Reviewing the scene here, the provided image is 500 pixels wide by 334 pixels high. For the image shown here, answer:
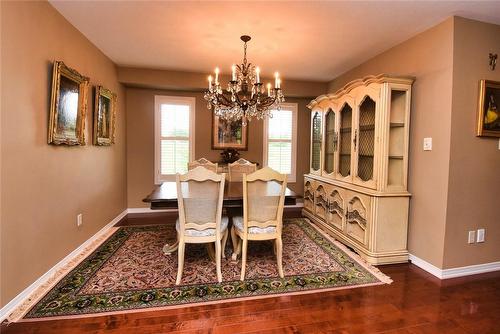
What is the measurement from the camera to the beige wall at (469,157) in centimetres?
243

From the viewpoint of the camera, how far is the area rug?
6.61 feet

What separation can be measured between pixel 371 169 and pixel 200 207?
2.02 metres

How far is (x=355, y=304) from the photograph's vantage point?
6.72ft

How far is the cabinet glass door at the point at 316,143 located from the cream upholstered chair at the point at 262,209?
1.96 m

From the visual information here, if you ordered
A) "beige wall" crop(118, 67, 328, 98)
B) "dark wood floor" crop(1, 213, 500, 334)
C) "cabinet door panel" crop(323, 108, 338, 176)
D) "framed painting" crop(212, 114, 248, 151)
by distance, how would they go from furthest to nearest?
"framed painting" crop(212, 114, 248, 151) → "beige wall" crop(118, 67, 328, 98) → "cabinet door panel" crop(323, 108, 338, 176) → "dark wood floor" crop(1, 213, 500, 334)

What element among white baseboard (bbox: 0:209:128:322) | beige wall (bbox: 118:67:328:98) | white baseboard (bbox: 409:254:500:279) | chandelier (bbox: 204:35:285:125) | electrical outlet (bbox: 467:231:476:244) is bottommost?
white baseboard (bbox: 0:209:128:322)

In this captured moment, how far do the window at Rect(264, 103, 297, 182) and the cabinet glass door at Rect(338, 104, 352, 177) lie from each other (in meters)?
1.62

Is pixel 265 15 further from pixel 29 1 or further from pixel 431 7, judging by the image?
pixel 29 1

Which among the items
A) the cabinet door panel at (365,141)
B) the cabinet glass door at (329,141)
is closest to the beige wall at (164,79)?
the cabinet glass door at (329,141)

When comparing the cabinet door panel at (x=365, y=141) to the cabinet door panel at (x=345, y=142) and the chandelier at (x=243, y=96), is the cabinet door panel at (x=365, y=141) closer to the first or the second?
the cabinet door panel at (x=345, y=142)

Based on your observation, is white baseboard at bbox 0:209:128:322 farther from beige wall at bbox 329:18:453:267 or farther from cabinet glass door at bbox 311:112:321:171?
beige wall at bbox 329:18:453:267

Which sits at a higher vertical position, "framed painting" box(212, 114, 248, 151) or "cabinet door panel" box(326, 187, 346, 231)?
"framed painting" box(212, 114, 248, 151)

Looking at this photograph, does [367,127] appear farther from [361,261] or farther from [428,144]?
[361,261]

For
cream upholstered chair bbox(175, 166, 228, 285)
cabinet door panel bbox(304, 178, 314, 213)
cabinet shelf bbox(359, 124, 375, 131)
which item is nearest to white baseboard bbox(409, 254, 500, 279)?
cabinet shelf bbox(359, 124, 375, 131)
